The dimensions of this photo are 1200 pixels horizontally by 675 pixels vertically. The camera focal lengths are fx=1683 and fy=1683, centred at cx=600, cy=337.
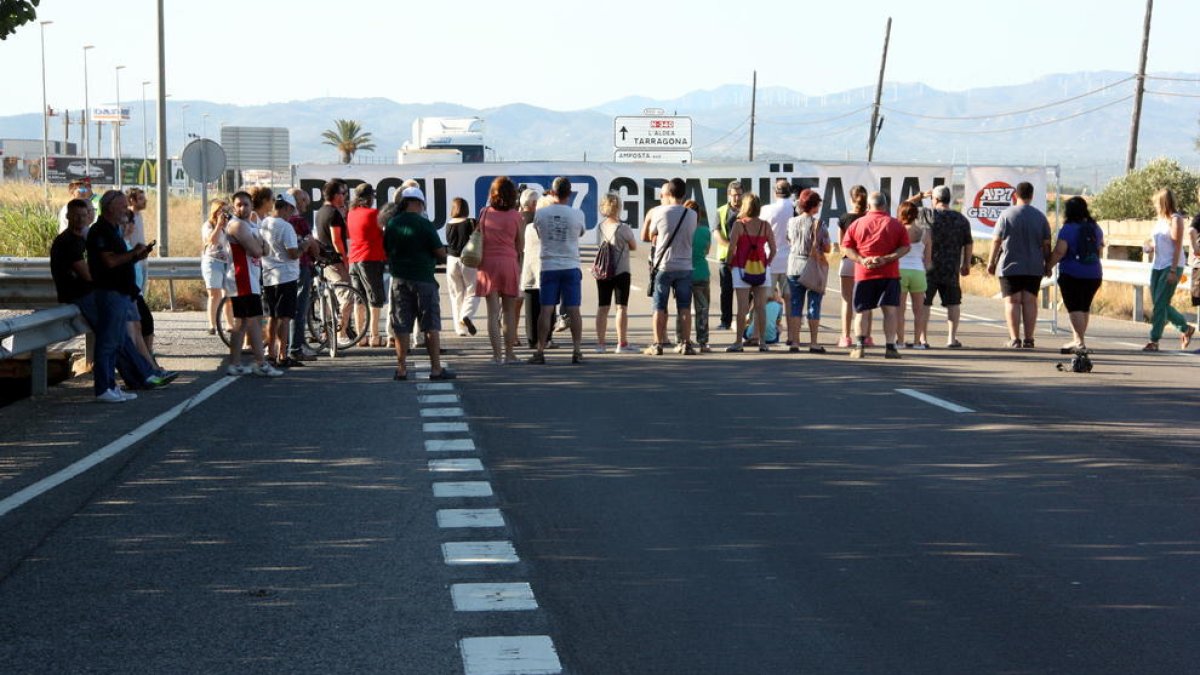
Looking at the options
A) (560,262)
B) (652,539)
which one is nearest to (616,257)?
(560,262)

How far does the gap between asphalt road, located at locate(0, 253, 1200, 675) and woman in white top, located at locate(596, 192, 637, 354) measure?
4023 millimetres

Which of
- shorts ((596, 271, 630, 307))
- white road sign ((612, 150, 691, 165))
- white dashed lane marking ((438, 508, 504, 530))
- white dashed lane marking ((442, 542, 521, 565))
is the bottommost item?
white dashed lane marking ((438, 508, 504, 530))

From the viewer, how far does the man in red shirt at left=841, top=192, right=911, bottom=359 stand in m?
18.2

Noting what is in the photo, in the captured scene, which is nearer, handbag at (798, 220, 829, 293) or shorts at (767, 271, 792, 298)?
handbag at (798, 220, 829, 293)

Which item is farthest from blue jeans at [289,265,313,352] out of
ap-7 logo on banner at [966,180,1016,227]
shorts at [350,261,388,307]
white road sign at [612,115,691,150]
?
white road sign at [612,115,691,150]

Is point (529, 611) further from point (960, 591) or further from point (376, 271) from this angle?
point (376, 271)

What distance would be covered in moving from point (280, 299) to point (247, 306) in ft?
3.13

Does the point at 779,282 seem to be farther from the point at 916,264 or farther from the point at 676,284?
the point at 676,284

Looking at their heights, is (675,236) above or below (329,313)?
above

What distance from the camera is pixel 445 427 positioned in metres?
12.9

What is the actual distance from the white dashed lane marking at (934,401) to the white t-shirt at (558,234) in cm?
421

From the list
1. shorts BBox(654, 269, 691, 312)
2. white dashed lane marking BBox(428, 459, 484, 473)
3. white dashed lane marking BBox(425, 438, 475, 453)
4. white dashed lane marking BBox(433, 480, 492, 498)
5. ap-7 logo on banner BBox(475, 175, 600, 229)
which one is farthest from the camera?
ap-7 logo on banner BBox(475, 175, 600, 229)

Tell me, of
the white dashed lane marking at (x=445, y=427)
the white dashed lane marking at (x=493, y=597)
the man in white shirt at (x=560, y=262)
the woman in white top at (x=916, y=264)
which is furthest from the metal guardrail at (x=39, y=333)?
the woman in white top at (x=916, y=264)

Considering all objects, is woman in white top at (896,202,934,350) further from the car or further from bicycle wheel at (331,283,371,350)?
the car
